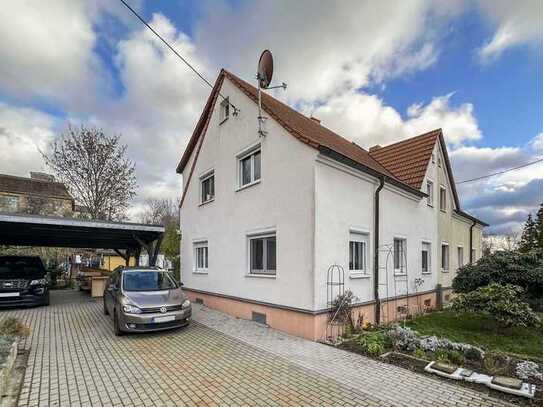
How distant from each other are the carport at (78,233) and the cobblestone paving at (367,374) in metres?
6.42

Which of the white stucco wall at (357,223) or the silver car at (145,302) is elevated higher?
the white stucco wall at (357,223)

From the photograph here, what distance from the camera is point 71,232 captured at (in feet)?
43.5

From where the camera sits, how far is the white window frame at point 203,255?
1266 cm

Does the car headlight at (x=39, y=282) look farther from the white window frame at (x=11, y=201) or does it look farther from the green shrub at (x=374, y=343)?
the white window frame at (x=11, y=201)

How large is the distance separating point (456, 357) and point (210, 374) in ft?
15.1

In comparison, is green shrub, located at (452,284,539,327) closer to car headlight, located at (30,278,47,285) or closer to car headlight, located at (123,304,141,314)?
car headlight, located at (123,304,141,314)

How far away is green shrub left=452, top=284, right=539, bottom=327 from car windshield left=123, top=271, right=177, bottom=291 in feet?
27.9

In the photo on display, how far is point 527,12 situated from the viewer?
798 centimetres

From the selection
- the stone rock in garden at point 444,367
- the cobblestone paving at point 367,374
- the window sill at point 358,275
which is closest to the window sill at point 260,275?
the cobblestone paving at point 367,374

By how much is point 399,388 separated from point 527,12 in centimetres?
956

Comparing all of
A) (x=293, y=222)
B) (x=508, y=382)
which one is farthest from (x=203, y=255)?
(x=508, y=382)

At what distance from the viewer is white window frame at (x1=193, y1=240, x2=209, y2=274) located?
498 inches

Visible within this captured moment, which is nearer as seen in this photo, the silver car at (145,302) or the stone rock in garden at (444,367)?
the stone rock in garden at (444,367)

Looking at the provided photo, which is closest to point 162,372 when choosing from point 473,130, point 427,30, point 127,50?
point 127,50
